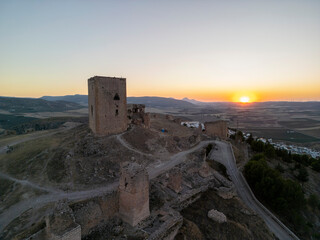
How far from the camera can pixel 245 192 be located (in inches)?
934

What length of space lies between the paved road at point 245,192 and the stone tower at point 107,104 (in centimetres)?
1693

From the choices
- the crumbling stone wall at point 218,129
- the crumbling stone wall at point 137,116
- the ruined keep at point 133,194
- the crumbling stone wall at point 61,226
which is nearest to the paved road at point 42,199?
the ruined keep at point 133,194

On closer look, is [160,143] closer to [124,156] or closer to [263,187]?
[124,156]

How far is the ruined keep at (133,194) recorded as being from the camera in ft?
40.3

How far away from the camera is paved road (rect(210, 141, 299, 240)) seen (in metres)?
18.3

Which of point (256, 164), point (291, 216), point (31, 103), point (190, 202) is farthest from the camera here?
point (31, 103)

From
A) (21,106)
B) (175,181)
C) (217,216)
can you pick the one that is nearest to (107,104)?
(175,181)

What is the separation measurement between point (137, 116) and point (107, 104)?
9.35 metres

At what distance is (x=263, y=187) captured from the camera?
2334 centimetres

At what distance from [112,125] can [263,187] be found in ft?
73.8

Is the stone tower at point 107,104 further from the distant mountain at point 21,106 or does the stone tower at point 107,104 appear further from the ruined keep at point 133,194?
the distant mountain at point 21,106

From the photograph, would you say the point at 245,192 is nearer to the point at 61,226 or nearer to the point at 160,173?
the point at 160,173

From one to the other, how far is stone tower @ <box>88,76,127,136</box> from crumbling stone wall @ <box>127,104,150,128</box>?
4.82 m

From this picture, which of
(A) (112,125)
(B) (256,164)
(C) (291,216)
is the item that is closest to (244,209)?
(C) (291,216)
